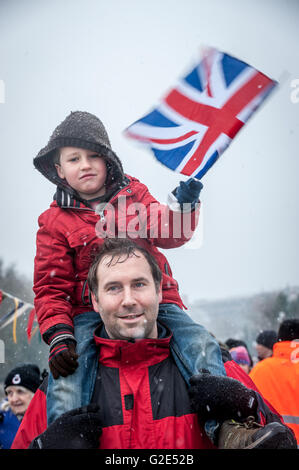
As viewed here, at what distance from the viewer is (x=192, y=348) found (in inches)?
88.7

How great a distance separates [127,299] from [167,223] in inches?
22.5

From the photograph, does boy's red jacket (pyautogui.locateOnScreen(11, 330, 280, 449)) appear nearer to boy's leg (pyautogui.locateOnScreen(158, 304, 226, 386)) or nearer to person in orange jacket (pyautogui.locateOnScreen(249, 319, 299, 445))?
boy's leg (pyautogui.locateOnScreen(158, 304, 226, 386))

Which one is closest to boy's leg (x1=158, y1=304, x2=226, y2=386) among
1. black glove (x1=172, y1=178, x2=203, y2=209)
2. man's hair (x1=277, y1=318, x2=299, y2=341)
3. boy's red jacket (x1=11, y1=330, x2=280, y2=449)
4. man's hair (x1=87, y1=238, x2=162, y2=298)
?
boy's red jacket (x1=11, y1=330, x2=280, y2=449)

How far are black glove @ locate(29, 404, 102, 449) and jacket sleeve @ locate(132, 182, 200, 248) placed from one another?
1.07m

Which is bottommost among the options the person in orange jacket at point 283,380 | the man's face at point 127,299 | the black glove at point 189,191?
the person in orange jacket at point 283,380

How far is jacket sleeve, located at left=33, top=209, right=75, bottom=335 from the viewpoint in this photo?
239 centimetres

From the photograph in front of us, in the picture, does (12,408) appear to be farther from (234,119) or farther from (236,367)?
(234,119)

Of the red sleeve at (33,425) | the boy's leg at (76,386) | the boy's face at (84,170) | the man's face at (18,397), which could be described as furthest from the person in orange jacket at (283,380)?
the man's face at (18,397)

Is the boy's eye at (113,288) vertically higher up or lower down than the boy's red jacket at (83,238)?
lower down

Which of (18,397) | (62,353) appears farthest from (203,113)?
(18,397)

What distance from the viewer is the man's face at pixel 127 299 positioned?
6.98 feet

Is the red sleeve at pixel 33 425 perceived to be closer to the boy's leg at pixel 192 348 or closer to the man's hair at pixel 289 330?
the boy's leg at pixel 192 348

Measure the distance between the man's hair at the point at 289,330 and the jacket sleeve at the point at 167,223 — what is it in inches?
74.7
